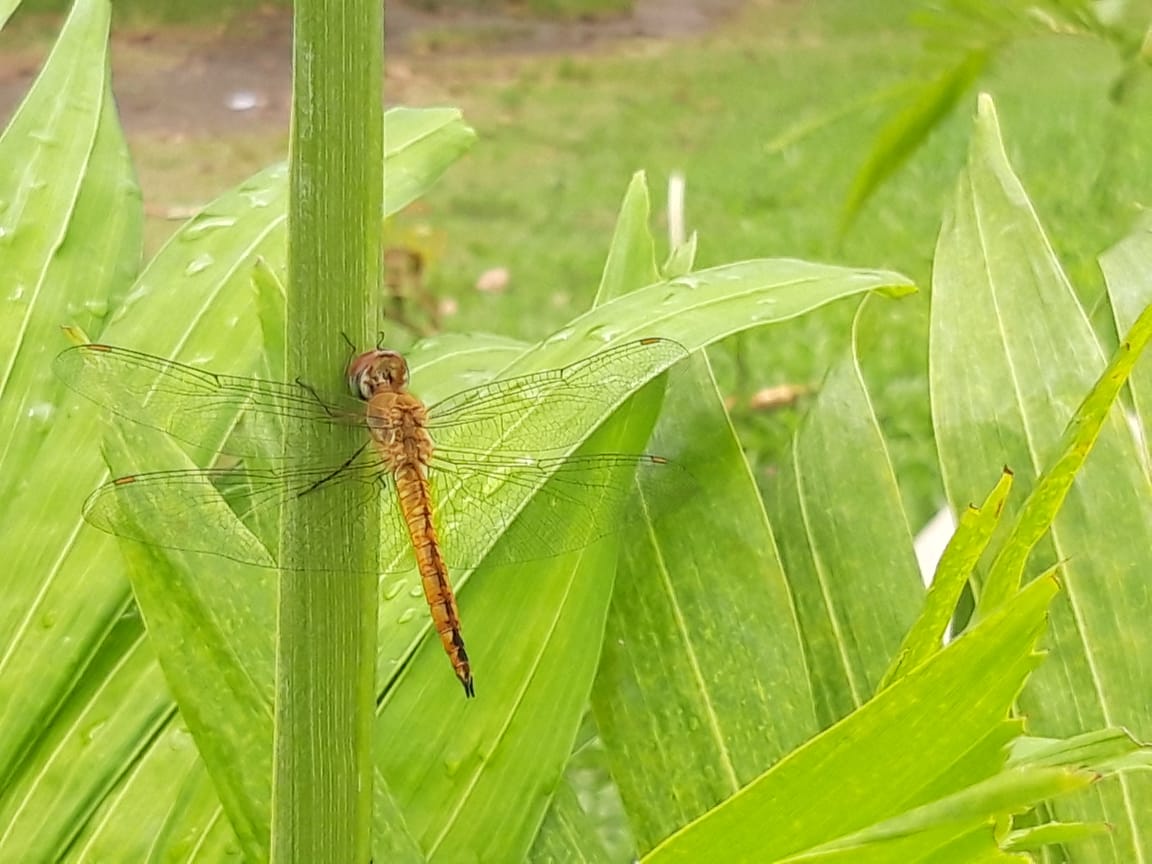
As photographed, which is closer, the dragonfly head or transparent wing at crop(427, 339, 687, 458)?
the dragonfly head

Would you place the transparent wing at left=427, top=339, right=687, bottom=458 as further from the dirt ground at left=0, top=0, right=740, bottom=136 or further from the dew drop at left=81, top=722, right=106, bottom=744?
the dirt ground at left=0, top=0, right=740, bottom=136

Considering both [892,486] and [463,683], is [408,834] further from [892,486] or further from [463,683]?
[892,486]

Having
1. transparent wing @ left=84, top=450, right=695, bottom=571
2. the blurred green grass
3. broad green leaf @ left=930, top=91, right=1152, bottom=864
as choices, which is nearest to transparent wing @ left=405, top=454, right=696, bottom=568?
transparent wing @ left=84, top=450, right=695, bottom=571

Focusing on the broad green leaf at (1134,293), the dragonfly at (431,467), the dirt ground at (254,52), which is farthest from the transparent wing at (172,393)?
the dirt ground at (254,52)

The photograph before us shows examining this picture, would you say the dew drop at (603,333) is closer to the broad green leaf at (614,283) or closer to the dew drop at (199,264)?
the broad green leaf at (614,283)

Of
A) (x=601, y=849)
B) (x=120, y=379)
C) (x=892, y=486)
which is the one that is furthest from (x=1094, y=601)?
(x=120, y=379)

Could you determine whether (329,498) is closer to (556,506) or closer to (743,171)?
(556,506)

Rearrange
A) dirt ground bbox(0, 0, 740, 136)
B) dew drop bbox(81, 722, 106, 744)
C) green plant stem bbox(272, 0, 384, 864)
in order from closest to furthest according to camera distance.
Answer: green plant stem bbox(272, 0, 384, 864) → dew drop bbox(81, 722, 106, 744) → dirt ground bbox(0, 0, 740, 136)
